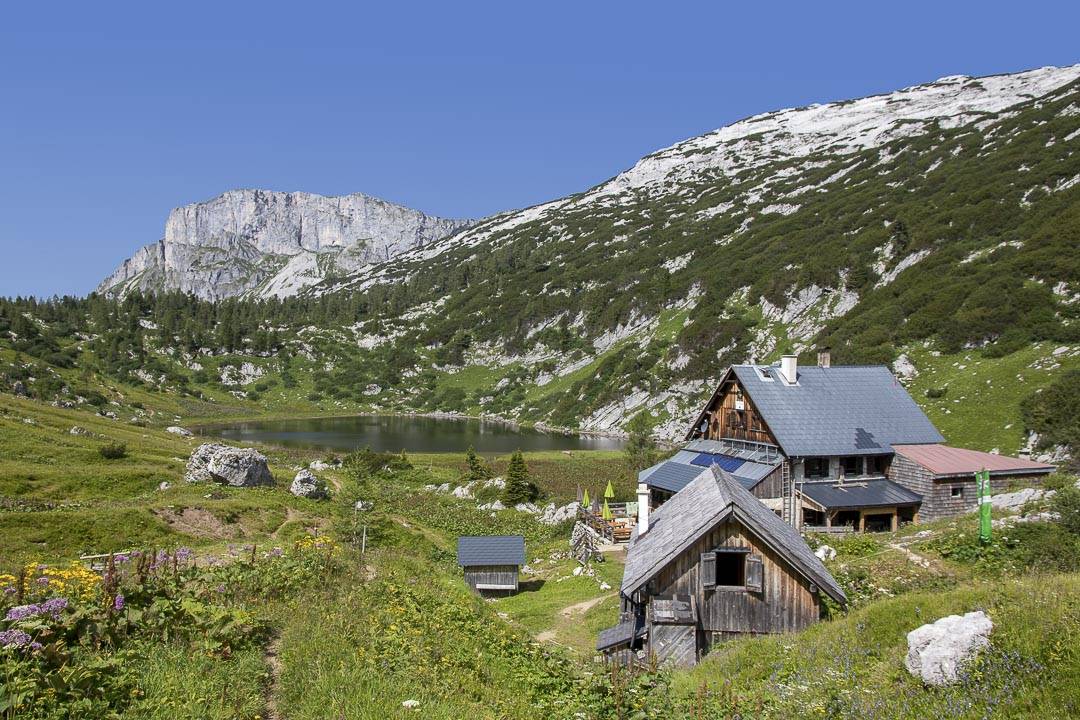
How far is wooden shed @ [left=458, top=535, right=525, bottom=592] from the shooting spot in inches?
1163

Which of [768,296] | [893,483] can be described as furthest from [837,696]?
[768,296]

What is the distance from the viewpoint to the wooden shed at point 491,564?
96.9 feet

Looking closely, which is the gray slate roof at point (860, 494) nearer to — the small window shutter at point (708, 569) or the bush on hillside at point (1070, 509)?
the bush on hillside at point (1070, 509)

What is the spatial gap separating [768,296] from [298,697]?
99674 millimetres

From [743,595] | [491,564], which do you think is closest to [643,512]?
[743,595]

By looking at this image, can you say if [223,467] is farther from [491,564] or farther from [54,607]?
[54,607]

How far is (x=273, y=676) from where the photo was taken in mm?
8945

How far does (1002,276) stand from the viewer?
62125mm

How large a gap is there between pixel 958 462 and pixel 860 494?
6.14 meters

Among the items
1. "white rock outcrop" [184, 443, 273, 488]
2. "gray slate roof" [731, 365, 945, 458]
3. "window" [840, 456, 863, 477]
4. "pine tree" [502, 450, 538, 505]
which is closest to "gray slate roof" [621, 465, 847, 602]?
"gray slate roof" [731, 365, 945, 458]

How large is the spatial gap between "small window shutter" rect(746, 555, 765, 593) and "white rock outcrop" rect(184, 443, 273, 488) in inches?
1451

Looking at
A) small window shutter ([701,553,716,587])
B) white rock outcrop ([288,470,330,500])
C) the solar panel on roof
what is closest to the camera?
small window shutter ([701,553,716,587])

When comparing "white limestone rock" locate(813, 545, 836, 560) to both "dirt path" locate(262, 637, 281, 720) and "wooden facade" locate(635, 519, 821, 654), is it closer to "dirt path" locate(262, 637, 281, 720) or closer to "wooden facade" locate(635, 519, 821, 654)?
"wooden facade" locate(635, 519, 821, 654)

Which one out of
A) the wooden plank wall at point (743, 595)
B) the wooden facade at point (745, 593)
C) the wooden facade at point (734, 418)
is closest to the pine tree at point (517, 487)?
the wooden facade at point (734, 418)
